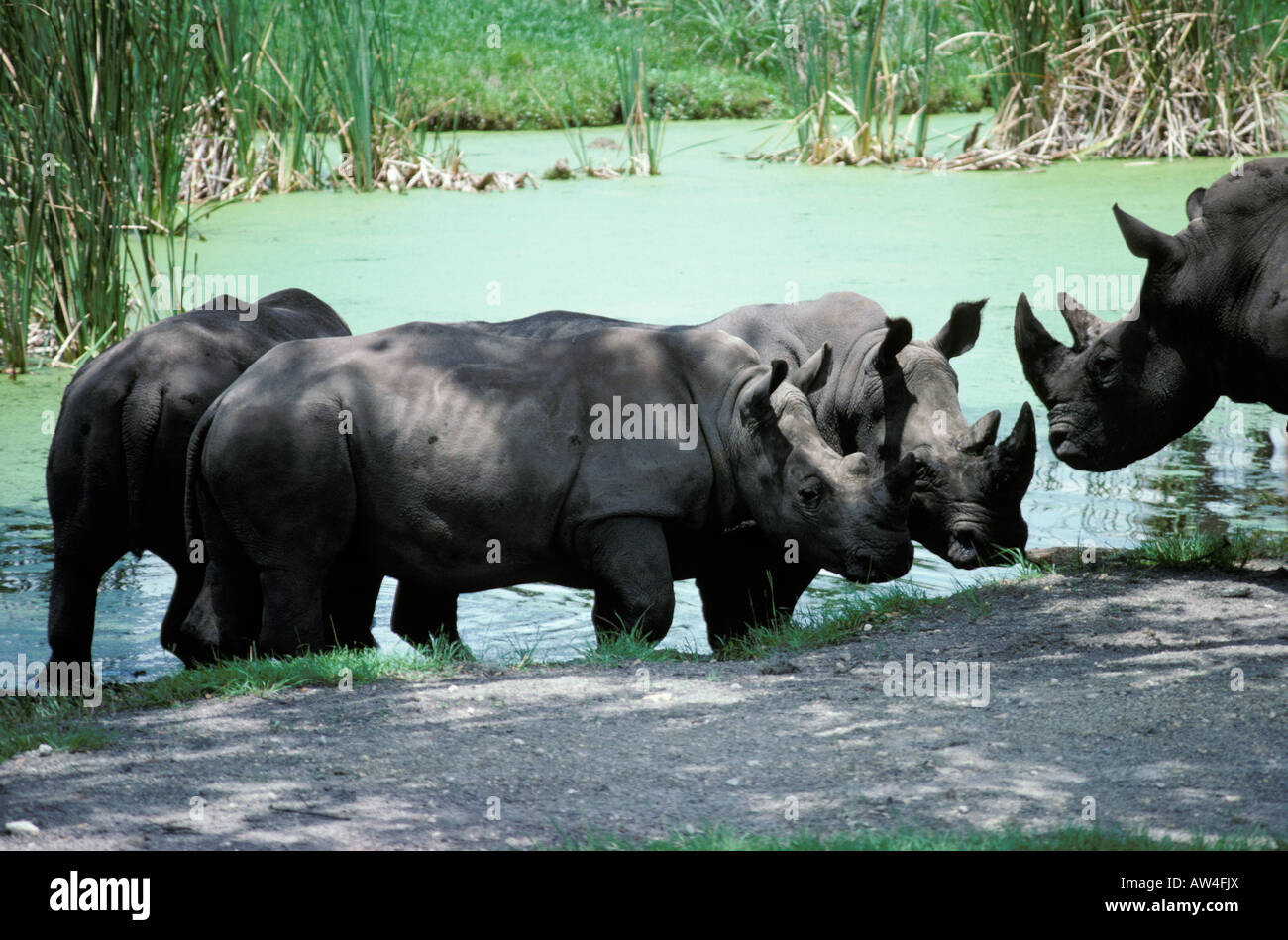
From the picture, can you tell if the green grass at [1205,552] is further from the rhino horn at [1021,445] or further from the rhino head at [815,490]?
the rhino head at [815,490]

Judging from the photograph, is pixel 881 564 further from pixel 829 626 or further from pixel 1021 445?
pixel 1021 445

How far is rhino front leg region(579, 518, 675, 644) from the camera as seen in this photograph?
5.94 metres

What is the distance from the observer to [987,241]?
12086 mm

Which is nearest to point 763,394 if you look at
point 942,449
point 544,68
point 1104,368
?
point 942,449

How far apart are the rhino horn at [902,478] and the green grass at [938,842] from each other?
6.83ft

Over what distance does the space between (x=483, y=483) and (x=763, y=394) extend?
3.40 ft

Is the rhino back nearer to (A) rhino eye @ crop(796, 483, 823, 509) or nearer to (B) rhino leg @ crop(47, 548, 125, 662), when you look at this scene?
(A) rhino eye @ crop(796, 483, 823, 509)

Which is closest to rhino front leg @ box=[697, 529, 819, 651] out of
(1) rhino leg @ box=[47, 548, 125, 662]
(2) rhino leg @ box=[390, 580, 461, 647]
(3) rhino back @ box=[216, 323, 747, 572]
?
(3) rhino back @ box=[216, 323, 747, 572]

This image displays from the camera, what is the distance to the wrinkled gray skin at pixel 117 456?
6.27 m

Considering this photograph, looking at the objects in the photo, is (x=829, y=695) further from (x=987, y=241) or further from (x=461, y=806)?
(x=987, y=241)

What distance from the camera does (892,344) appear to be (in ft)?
20.7

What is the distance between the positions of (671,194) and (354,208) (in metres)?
2.68

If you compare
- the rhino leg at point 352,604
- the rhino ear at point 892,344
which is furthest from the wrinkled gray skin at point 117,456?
the rhino ear at point 892,344

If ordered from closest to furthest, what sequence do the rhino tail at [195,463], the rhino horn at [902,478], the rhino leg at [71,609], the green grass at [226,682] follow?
the green grass at [226,682] < the rhino horn at [902,478] < the rhino tail at [195,463] < the rhino leg at [71,609]
